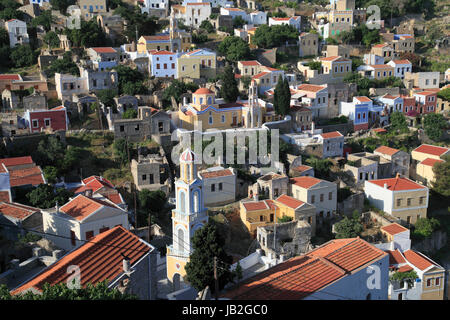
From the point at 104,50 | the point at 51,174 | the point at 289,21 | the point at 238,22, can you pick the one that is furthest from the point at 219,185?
the point at 289,21

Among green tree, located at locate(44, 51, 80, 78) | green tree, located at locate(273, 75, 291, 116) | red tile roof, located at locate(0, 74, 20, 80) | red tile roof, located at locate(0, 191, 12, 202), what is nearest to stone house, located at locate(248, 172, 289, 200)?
green tree, located at locate(273, 75, 291, 116)

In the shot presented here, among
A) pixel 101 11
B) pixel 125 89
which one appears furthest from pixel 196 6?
pixel 125 89

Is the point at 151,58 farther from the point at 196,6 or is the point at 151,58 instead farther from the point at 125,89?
the point at 196,6

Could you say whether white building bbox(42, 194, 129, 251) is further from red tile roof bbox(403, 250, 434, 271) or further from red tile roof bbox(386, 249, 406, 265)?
red tile roof bbox(403, 250, 434, 271)

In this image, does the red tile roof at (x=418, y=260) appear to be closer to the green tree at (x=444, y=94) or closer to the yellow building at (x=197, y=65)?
the yellow building at (x=197, y=65)

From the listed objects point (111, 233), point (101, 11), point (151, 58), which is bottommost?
point (111, 233)

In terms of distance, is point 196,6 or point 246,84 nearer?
point 246,84

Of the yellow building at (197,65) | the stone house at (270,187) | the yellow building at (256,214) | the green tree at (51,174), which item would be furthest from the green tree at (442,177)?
the green tree at (51,174)
